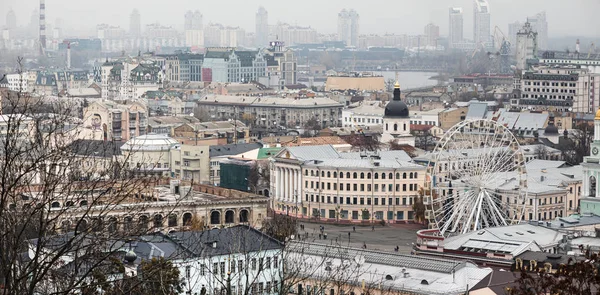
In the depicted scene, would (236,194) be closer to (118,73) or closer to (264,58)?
(118,73)

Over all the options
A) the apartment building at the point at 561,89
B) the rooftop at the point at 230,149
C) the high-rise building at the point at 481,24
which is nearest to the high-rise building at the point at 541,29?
the high-rise building at the point at 481,24

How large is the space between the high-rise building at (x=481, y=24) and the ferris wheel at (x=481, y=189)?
129292 mm

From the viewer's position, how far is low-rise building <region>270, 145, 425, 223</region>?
1449 inches

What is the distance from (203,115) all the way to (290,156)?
28191 mm

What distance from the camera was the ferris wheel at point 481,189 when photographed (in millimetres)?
29078

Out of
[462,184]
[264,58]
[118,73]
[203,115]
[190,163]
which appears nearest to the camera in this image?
[462,184]

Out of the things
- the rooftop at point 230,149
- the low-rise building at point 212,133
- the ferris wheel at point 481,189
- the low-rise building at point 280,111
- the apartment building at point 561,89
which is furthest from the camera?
the low-rise building at point 280,111

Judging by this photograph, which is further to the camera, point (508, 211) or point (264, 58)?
point (264, 58)

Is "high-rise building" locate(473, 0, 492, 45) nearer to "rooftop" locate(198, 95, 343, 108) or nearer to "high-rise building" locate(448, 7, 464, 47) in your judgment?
"high-rise building" locate(448, 7, 464, 47)

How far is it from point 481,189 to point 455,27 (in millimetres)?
139287

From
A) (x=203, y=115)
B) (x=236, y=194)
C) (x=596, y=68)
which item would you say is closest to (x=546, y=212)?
(x=236, y=194)

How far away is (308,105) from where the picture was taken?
2702 inches

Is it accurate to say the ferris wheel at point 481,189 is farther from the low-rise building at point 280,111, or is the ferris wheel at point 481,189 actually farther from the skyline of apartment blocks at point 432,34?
the skyline of apartment blocks at point 432,34

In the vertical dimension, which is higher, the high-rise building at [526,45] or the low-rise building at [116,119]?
the high-rise building at [526,45]
